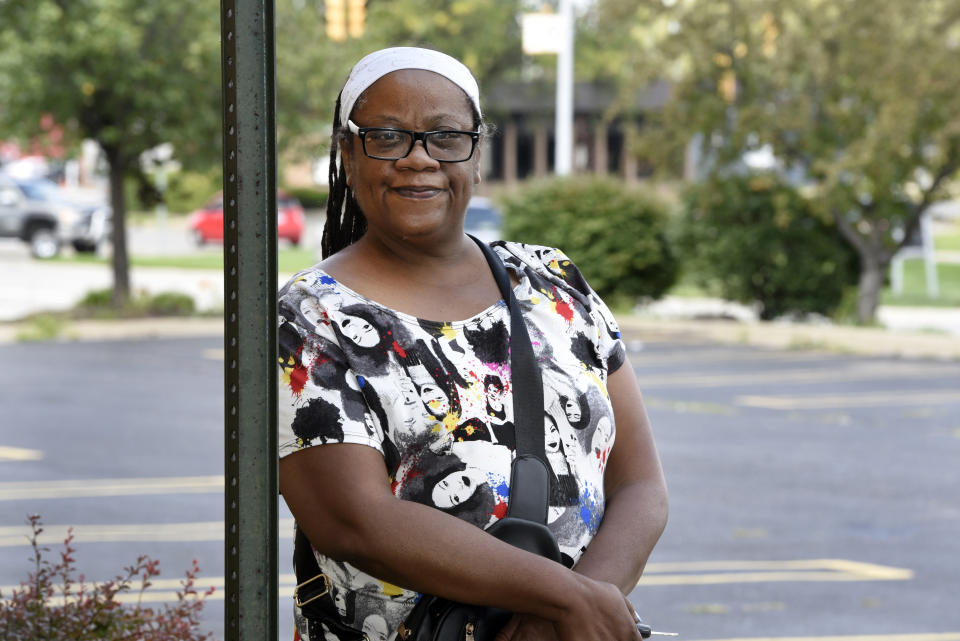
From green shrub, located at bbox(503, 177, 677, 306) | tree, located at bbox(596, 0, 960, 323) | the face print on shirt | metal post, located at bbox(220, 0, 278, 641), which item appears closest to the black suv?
green shrub, located at bbox(503, 177, 677, 306)

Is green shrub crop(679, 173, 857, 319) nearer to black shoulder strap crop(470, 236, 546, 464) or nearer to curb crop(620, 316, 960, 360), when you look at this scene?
curb crop(620, 316, 960, 360)

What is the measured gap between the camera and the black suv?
34125mm

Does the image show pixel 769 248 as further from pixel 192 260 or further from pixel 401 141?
pixel 401 141

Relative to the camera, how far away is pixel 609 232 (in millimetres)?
21578

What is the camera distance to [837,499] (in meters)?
8.76

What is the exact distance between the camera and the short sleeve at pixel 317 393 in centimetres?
236

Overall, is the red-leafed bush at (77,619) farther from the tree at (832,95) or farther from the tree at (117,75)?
the tree at (832,95)

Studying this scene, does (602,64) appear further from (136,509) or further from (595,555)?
(595,555)

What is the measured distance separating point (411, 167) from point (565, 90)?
21083mm

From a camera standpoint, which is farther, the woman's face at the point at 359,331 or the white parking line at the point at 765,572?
the white parking line at the point at 765,572

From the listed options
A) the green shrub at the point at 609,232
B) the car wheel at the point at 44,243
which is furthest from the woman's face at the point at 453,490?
the car wheel at the point at 44,243

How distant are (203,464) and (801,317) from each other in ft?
42.2

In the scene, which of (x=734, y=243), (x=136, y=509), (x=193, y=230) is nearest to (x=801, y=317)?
(x=734, y=243)

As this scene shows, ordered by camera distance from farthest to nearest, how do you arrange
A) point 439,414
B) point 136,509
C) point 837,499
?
1. point 837,499
2. point 136,509
3. point 439,414
